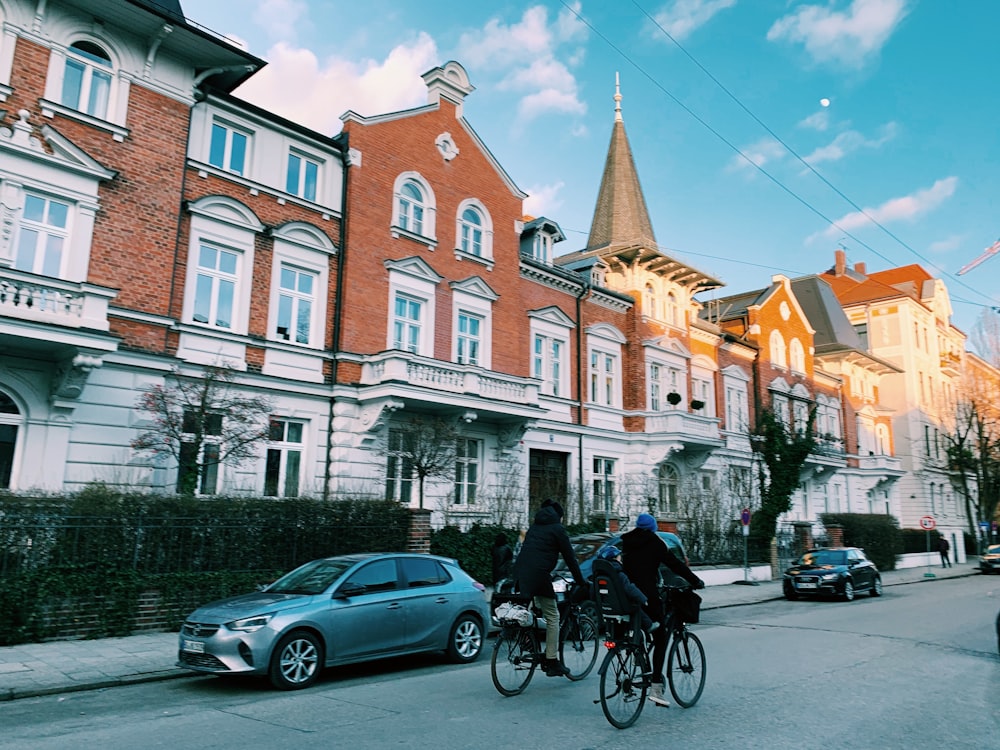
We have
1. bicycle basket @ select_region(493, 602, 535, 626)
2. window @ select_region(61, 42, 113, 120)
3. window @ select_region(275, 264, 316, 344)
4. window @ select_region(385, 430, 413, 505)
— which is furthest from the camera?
window @ select_region(275, 264, 316, 344)

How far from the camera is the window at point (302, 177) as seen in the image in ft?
65.7

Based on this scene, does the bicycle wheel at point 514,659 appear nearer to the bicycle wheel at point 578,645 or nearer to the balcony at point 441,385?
the bicycle wheel at point 578,645

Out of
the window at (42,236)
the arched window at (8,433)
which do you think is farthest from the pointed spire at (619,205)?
the arched window at (8,433)

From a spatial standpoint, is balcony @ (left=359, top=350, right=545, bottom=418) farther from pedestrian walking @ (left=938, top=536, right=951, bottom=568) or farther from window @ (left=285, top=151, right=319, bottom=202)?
pedestrian walking @ (left=938, top=536, right=951, bottom=568)

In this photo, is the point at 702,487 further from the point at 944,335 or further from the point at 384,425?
the point at 944,335

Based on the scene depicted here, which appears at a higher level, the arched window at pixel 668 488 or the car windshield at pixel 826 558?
the arched window at pixel 668 488

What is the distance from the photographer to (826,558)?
22141 millimetres

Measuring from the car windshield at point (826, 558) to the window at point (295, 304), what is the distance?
1554 centimetres

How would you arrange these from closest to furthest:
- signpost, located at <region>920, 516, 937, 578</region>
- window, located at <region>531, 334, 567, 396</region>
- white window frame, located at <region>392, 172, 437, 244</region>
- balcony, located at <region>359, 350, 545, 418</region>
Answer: balcony, located at <region>359, 350, 545, 418</region> → white window frame, located at <region>392, 172, 437, 244</region> → window, located at <region>531, 334, 567, 396</region> → signpost, located at <region>920, 516, 937, 578</region>

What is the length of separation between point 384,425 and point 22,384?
826cm

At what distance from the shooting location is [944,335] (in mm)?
60469

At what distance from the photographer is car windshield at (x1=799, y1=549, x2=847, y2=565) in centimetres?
2194

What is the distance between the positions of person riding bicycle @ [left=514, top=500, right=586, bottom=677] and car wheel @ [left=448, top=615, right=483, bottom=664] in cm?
261

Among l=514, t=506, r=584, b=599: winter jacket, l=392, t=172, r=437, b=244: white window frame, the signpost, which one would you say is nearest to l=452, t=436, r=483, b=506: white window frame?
l=392, t=172, r=437, b=244: white window frame
